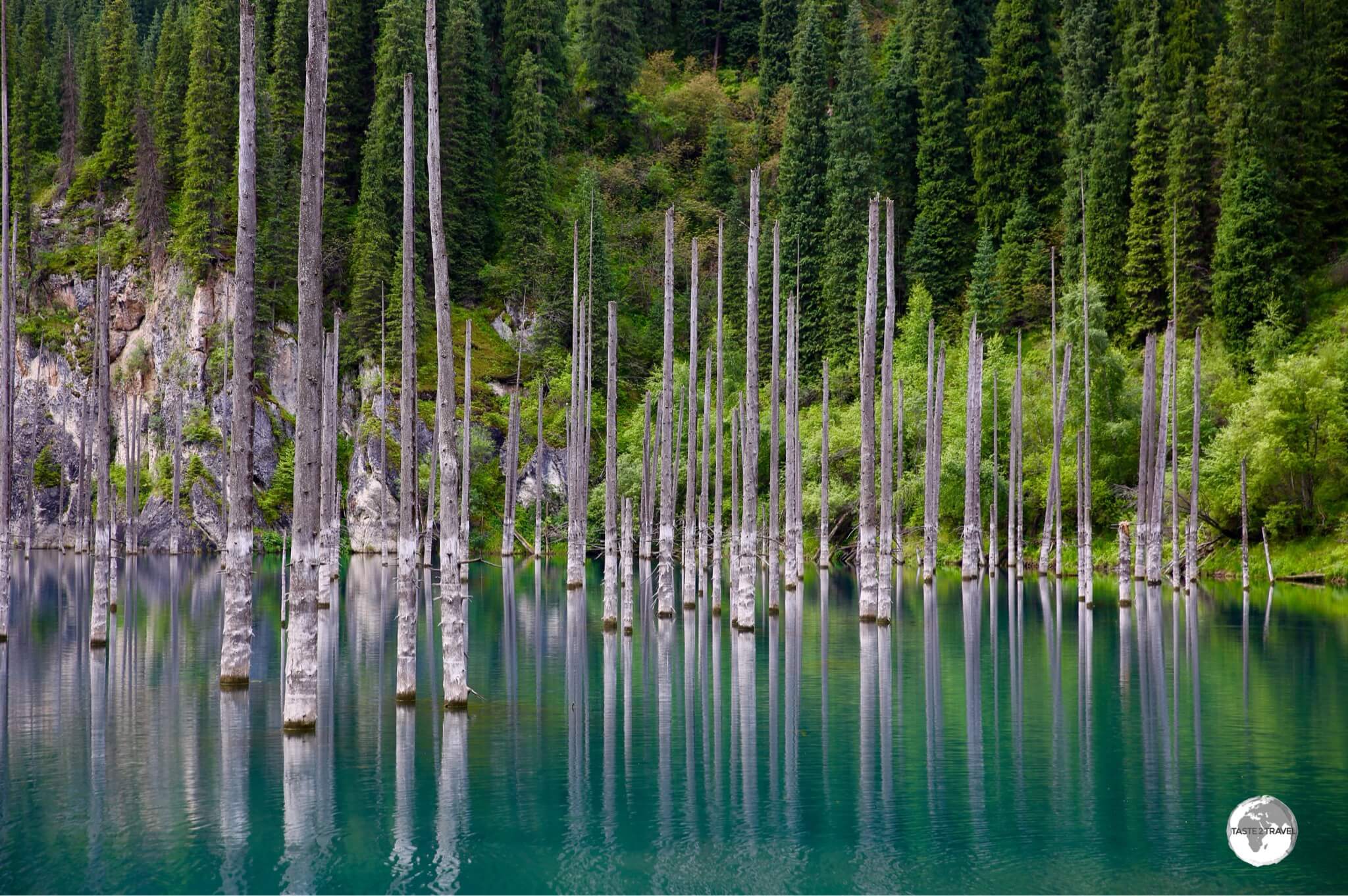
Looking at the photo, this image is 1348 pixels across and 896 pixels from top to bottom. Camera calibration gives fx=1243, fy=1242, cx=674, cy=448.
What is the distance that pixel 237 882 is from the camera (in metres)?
11.8

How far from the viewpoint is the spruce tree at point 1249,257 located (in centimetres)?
6269

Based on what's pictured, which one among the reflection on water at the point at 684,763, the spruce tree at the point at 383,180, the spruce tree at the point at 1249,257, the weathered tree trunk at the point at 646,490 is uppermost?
the spruce tree at the point at 383,180

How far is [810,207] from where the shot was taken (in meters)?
89.6

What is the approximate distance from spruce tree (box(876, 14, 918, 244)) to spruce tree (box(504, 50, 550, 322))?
25625 millimetres

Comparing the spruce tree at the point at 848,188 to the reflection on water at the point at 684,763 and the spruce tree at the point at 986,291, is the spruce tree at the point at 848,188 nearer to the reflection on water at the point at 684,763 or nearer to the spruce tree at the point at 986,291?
the spruce tree at the point at 986,291

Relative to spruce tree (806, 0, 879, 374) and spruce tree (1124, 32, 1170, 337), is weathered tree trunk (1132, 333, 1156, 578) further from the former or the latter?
spruce tree (806, 0, 879, 374)

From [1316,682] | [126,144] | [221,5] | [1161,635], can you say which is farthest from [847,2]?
[1316,682]

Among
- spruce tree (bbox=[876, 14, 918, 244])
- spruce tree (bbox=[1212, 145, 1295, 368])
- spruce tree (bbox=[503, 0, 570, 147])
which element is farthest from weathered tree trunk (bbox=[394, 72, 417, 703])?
spruce tree (bbox=[503, 0, 570, 147])

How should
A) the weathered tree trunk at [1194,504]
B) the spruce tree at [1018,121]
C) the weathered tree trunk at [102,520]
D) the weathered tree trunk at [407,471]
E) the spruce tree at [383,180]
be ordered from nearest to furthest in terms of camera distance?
the weathered tree trunk at [407,471]
the weathered tree trunk at [102,520]
the weathered tree trunk at [1194,504]
the spruce tree at [383,180]
the spruce tree at [1018,121]

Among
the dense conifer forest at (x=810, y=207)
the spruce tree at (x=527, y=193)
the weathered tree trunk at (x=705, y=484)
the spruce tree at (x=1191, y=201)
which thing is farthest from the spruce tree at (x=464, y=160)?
the spruce tree at (x=1191, y=201)

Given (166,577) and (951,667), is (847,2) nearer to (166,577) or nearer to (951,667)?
(166,577)

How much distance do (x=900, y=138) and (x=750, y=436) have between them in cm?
6891

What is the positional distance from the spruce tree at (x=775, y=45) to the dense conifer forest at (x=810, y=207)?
0.39 m

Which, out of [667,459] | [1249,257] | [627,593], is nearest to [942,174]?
[1249,257]
